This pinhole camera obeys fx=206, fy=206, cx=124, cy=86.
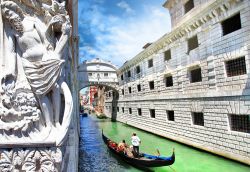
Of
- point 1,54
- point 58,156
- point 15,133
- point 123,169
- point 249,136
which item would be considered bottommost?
point 123,169

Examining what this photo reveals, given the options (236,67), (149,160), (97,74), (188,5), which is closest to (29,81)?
(149,160)

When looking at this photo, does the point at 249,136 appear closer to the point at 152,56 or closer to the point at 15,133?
the point at 15,133

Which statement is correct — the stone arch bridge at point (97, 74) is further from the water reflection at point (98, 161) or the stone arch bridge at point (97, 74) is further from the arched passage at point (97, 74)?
the water reflection at point (98, 161)

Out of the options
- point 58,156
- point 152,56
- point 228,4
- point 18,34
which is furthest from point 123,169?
point 152,56

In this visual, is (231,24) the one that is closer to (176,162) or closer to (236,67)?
(236,67)

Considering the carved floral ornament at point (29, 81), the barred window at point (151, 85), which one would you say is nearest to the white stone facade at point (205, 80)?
A: the barred window at point (151, 85)

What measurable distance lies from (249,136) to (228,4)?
203 inches

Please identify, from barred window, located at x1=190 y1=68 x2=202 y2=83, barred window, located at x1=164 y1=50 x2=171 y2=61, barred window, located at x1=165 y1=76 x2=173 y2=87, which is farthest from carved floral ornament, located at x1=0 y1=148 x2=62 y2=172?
barred window, located at x1=164 y1=50 x2=171 y2=61

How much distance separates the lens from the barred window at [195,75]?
1039 centimetres

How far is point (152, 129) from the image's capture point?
1567cm

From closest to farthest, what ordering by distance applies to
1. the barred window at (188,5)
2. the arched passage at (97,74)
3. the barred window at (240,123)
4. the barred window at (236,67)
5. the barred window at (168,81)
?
the barred window at (240,123) < the barred window at (236,67) < the barred window at (188,5) < the barred window at (168,81) < the arched passage at (97,74)

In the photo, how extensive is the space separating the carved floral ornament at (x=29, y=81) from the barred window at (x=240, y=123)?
786 centimetres

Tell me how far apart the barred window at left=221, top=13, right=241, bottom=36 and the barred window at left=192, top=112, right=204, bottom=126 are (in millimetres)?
4102

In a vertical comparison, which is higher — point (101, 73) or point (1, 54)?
point (101, 73)
